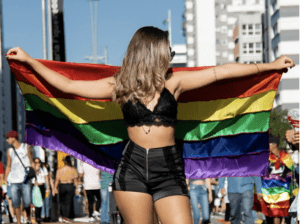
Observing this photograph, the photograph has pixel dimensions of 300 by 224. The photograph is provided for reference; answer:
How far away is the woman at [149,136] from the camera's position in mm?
4590

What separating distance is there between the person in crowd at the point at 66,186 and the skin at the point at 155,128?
12.5 m

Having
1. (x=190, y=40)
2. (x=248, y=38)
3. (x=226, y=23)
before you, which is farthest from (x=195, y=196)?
(x=190, y=40)

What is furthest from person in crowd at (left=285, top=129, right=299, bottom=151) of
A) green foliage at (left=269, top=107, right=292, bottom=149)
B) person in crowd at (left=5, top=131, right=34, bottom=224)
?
green foliage at (left=269, top=107, right=292, bottom=149)

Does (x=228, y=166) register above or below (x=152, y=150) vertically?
below

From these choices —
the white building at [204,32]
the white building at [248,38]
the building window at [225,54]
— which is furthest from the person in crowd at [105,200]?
the building window at [225,54]

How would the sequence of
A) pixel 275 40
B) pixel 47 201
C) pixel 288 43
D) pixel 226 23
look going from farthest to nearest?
pixel 226 23 → pixel 275 40 → pixel 288 43 → pixel 47 201

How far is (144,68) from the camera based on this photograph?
4719 mm

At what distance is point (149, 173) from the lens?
4.65 meters

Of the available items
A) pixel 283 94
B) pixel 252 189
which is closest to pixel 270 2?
pixel 283 94

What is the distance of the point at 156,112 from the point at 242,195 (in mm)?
6776

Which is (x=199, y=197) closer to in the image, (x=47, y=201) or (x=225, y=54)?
(x=47, y=201)

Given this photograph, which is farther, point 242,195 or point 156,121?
point 242,195

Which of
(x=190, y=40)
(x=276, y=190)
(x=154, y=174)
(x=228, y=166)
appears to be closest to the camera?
(x=154, y=174)

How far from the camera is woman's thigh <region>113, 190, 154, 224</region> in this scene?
4570 mm
